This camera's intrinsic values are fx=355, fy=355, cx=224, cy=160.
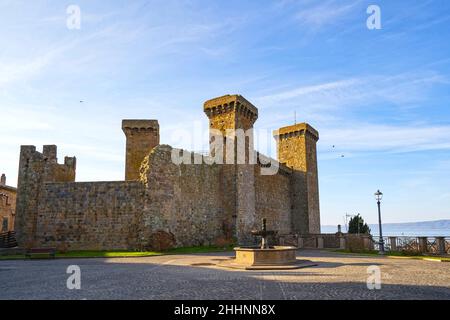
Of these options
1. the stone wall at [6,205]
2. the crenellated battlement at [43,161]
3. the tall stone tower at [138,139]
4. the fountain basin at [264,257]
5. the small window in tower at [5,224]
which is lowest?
the fountain basin at [264,257]

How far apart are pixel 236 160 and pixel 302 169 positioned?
14.0 meters

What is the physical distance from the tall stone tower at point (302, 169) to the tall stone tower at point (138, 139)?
16238mm

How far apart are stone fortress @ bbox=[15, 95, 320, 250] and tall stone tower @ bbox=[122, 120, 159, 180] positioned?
10cm

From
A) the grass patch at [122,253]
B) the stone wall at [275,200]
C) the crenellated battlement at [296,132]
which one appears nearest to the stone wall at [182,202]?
the grass patch at [122,253]

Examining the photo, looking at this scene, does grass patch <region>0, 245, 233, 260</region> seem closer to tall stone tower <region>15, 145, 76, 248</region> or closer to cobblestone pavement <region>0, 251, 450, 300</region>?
tall stone tower <region>15, 145, 76, 248</region>

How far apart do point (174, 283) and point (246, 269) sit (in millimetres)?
4435

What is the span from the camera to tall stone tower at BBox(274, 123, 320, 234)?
40.5m

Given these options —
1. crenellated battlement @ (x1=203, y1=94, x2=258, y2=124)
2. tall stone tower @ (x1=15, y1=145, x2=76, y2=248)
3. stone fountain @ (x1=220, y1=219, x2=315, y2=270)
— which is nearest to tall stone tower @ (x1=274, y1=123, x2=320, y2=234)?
crenellated battlement @ (x1=203, y1=94, x2=258, y2=124)

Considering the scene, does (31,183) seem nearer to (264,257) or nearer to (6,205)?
(264,257)

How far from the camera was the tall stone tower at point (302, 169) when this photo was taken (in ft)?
133

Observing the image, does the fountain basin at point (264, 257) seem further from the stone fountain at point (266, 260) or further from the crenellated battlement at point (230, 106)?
the crenellated battlement at point (230, 106)

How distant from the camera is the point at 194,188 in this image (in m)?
27.8
